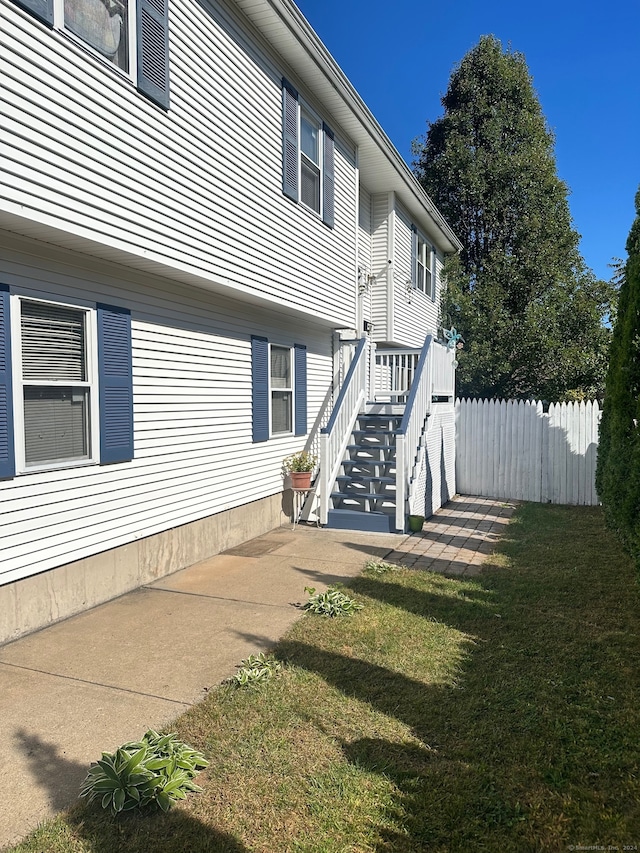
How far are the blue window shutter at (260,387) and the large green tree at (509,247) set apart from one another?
31.6ft

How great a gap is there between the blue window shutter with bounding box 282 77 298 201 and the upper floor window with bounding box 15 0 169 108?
2404 mm

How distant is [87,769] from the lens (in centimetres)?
285

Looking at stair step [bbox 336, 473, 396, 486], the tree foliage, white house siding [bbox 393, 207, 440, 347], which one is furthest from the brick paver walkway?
white house siding [bbox 393, 207, 440, 347]

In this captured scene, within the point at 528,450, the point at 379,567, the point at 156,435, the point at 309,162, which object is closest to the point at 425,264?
the point at 528,450

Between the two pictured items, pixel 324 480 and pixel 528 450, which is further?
pixel 528 450

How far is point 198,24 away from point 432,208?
321 inches

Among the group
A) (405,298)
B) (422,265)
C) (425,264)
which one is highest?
(425,264)

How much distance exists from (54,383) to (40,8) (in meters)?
2.67

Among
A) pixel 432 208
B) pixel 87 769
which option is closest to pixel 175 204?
pixel 87 769

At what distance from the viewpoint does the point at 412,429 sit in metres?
8.76

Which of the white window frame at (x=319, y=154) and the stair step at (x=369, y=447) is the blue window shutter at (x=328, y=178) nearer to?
the white window frame at (x=319, y=154)

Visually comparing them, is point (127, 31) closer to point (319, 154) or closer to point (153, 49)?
point (153, 49)

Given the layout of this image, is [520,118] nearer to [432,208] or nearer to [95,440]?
[432,208]

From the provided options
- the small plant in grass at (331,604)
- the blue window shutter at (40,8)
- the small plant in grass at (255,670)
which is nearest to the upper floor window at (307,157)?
the blue window shutter at (40,8)
